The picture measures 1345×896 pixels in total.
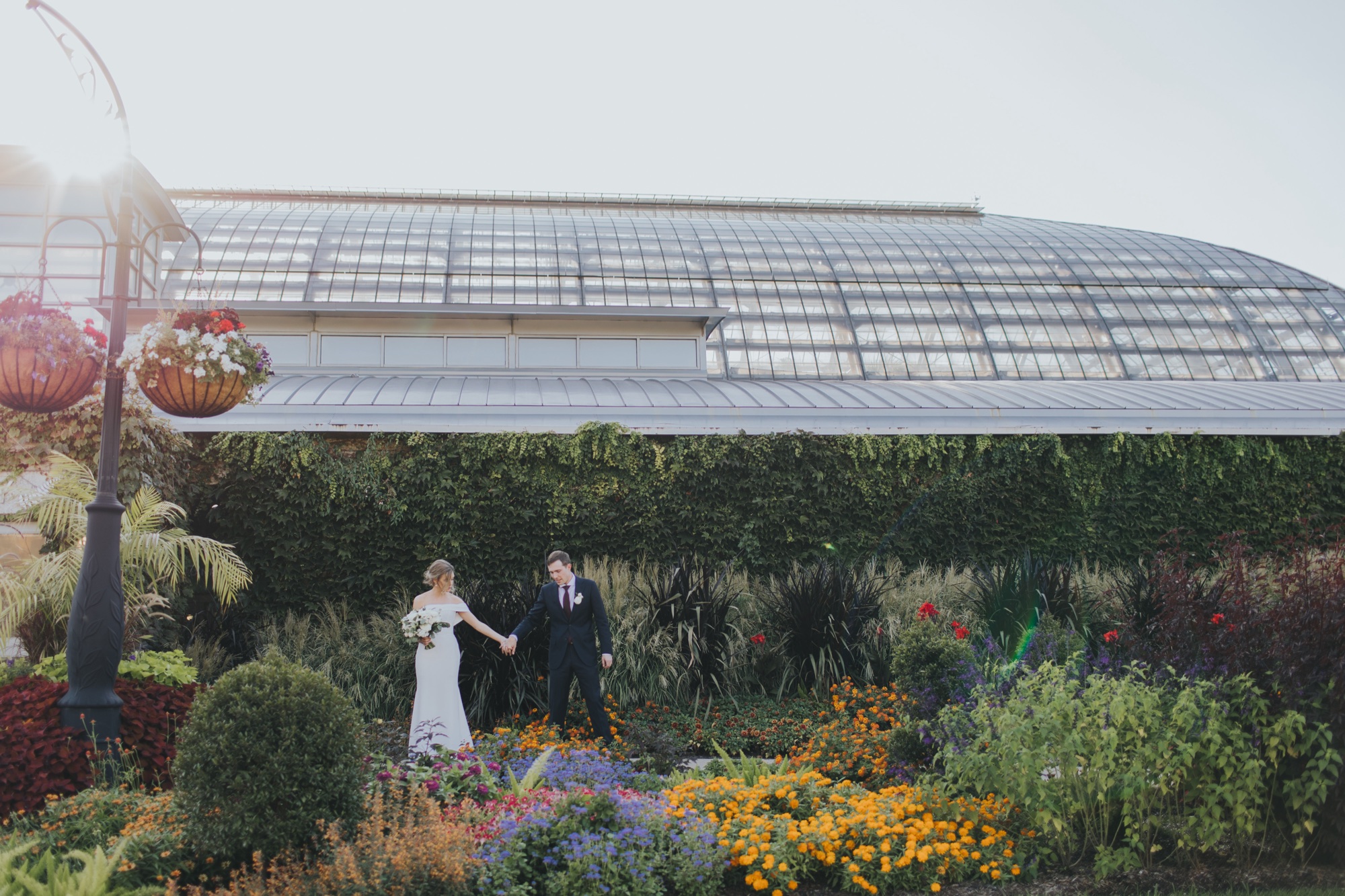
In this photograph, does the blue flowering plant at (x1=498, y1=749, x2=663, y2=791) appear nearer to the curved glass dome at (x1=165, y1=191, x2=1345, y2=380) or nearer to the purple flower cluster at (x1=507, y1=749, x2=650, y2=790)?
the purple flower cluster at (x1=507, y1=749, x2=650, y2=790)

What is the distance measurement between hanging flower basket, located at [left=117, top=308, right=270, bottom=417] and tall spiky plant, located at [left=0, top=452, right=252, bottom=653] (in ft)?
6.58

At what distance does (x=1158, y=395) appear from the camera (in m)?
13.4

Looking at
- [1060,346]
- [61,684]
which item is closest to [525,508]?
[61,684]

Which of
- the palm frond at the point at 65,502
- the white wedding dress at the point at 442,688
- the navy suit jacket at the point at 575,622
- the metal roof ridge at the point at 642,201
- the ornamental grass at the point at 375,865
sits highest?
the metal roof ridge at the point at 642,201

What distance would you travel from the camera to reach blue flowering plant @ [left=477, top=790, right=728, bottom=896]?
4.32 m

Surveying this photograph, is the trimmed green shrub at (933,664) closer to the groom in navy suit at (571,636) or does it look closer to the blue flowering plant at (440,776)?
the groom in navy suit at (571,636)

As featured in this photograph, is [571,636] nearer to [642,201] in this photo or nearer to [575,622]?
[575,622]

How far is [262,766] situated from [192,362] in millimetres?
2756

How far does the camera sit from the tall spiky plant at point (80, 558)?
24.4 feet

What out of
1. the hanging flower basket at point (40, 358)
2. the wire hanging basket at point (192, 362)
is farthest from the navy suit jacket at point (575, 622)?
the hanging flower basket at point (40, 358)

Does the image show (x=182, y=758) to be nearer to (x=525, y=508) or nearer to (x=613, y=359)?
(x=525, y=508)

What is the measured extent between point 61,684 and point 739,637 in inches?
221

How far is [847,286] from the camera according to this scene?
18547 mm

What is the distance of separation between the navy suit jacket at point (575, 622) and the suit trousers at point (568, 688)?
3 cm
